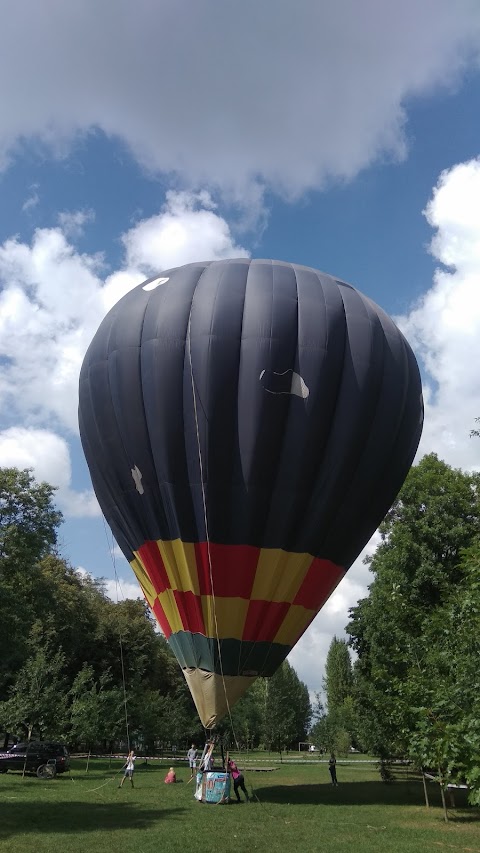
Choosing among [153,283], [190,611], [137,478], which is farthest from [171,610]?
[153,283]

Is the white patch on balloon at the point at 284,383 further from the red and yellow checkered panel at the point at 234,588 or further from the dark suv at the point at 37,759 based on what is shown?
the dark suv at the point at 37,759

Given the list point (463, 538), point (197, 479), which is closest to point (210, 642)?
point (197, 479)

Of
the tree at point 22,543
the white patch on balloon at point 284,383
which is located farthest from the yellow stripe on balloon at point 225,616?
the tree at point 22,543

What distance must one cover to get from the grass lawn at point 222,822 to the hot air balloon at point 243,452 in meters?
2.67

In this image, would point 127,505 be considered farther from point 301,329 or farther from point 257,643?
point 301,329

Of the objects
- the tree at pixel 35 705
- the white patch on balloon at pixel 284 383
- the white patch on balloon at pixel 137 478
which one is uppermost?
the white patch on balloon at pixel 284 383

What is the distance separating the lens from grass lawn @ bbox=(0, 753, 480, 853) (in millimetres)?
12280

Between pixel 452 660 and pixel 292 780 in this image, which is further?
pixel 292 780

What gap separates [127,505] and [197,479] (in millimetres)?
2380

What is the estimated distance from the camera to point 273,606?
52.2 feet

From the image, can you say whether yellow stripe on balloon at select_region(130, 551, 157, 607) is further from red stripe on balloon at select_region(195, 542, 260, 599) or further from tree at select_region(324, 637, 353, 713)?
tree at select_region(324, 637, 353, 713)

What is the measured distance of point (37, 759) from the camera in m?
28.2

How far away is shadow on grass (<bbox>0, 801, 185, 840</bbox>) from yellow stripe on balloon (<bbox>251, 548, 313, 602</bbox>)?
18.0 feet

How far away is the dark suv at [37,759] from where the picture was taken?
91.6 feet
